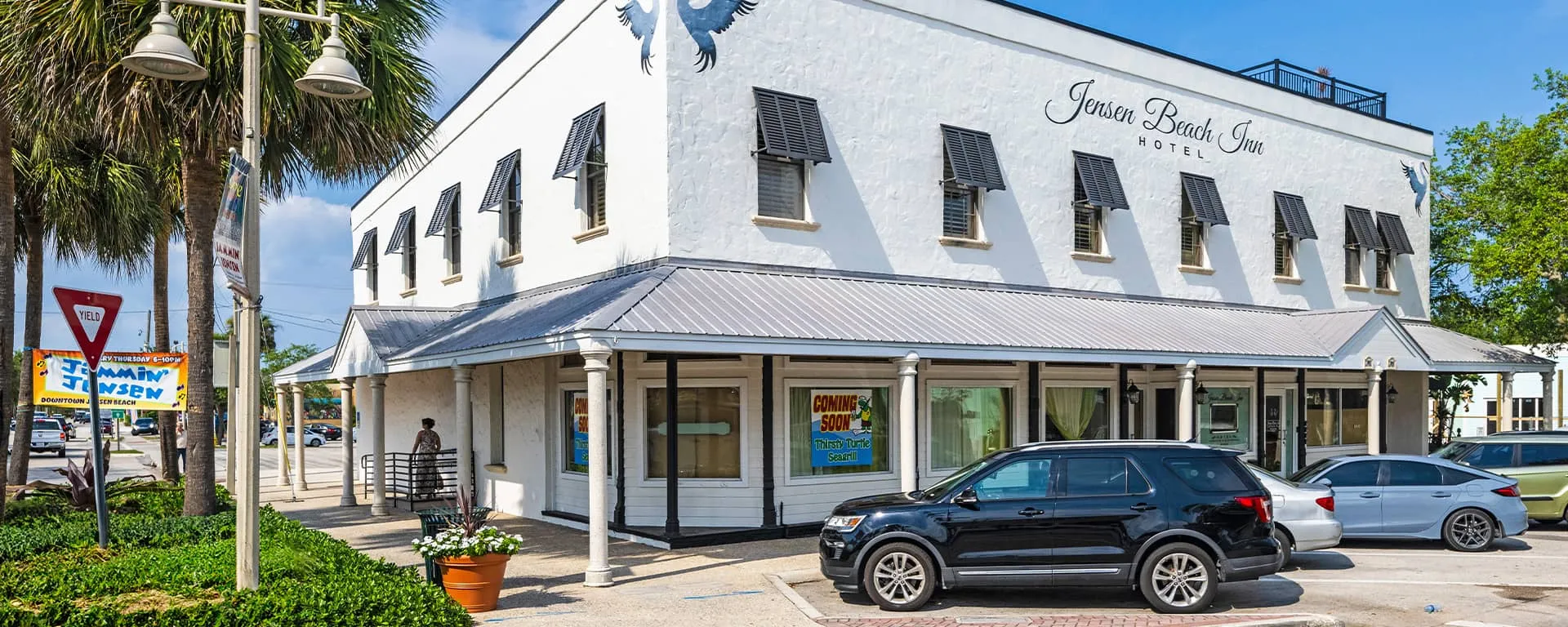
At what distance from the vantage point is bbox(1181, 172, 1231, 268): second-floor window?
21125mm

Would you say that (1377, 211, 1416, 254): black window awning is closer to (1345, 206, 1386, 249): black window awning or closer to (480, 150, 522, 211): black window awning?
(1345, 206, 1386, 249): black window awning

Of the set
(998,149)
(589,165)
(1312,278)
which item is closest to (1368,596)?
(998,149)

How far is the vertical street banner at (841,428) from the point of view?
1650cm

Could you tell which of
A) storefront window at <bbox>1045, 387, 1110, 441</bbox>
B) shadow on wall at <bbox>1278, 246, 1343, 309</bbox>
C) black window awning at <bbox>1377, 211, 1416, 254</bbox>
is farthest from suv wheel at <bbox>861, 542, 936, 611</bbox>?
black window awning at <bbox>1377, 211, 1416, 254</bbox>

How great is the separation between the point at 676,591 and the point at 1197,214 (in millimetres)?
13649

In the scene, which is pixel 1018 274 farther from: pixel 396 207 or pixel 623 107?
pixel 396 207

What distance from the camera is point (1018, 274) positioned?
18.8m

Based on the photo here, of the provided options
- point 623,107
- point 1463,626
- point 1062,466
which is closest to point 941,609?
point 1062,466

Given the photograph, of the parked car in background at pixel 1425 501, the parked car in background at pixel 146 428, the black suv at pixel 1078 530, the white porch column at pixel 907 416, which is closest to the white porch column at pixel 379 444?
the white porch column at pixel 907 416

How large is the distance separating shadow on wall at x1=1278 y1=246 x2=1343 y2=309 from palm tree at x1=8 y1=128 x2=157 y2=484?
21.5 meters

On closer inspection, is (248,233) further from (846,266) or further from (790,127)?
(846,266)

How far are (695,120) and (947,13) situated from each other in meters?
5.10

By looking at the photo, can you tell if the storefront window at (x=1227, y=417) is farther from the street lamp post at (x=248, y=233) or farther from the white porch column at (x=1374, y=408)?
the street lamp post at (x=248, y=233)

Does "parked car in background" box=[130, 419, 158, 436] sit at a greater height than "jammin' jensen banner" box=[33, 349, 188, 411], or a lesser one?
lesser
